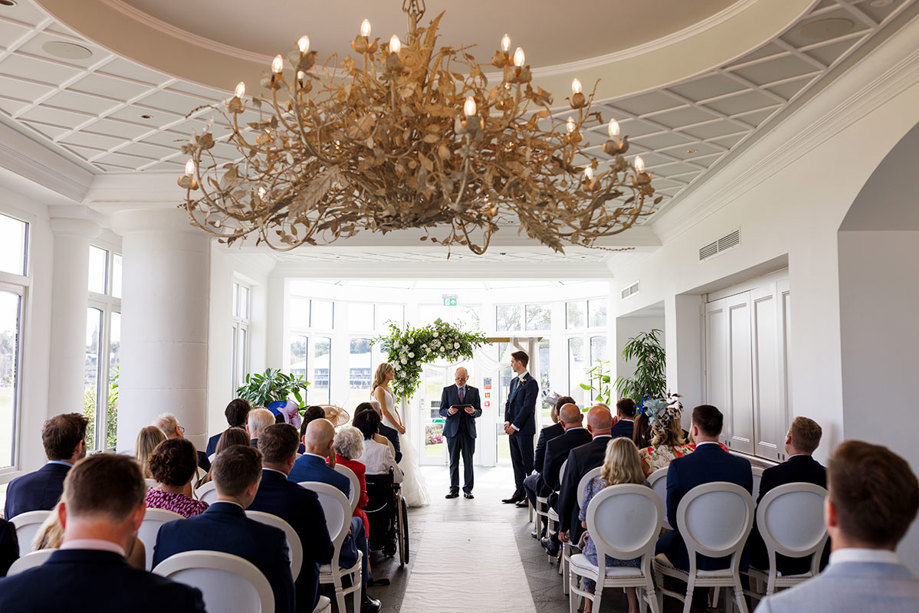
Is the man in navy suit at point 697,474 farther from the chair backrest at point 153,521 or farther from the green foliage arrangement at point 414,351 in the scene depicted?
the green foliage arrangement at point 414,351

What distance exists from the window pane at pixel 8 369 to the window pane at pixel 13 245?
0.57 ft

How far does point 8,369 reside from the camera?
6664 millimetres

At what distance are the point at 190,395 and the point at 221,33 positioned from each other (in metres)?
3.60

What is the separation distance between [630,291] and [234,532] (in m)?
9.24

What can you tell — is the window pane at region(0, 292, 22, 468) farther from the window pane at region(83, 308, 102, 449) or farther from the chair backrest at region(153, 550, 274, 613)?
the chair backrest at region(153, 550, 274, 613)

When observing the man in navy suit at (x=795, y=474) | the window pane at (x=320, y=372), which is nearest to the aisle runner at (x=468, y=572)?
the man in navy suit at (x=795, y=474)

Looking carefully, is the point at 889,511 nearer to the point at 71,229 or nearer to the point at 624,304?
the point at 71,229

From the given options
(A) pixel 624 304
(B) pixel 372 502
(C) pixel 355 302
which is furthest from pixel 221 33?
(C) pixel 355 302

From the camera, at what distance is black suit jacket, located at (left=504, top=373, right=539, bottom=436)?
9.11m

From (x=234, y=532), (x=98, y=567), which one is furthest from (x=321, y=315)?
(x=98, y=567)

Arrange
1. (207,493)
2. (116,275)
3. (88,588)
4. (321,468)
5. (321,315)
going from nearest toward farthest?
(88,588), (207,493), (321,468), (116,275), (321,315)

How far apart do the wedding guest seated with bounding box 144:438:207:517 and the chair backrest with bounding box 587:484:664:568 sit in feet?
6.82

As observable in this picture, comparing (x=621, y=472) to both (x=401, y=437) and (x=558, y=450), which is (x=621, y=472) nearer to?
(x=558, y=450)

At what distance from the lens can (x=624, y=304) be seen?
11.8 metres
